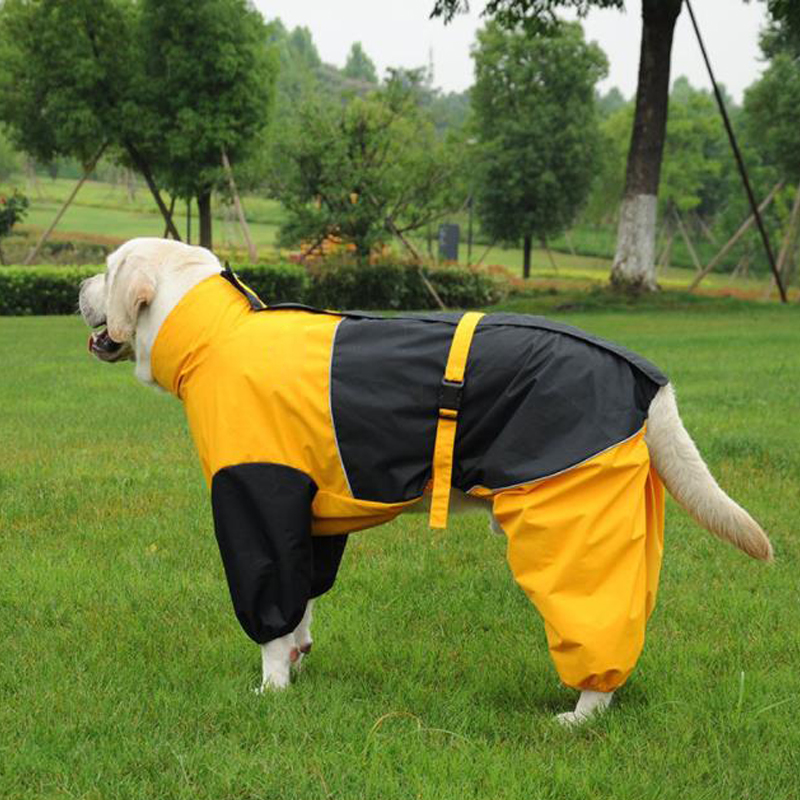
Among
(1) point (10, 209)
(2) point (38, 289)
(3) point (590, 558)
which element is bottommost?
(2) point (38, 289)

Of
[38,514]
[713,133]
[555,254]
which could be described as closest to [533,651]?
[38,514]

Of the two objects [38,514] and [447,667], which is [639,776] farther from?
[38,514]

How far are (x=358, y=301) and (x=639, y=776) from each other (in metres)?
22.3

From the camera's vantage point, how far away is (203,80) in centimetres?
2270

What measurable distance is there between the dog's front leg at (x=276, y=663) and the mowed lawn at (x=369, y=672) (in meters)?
0.07

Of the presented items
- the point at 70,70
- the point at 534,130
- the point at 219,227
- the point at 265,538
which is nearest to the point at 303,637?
the point at 265,538

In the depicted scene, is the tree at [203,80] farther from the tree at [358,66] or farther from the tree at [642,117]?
the tree at [358,66]

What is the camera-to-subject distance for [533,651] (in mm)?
3893

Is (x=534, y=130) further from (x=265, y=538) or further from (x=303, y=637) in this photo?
(x=265, y=538)

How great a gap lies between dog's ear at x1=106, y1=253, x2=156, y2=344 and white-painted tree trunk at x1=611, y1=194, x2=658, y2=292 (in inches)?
715

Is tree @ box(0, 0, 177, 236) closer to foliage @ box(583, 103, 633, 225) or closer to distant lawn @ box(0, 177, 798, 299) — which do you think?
distant lawn @ box(0, 177, 798, 299)

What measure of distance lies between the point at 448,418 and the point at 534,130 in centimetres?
3763

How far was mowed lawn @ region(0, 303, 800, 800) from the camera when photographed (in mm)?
2883

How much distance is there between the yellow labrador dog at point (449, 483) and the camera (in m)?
3.01
